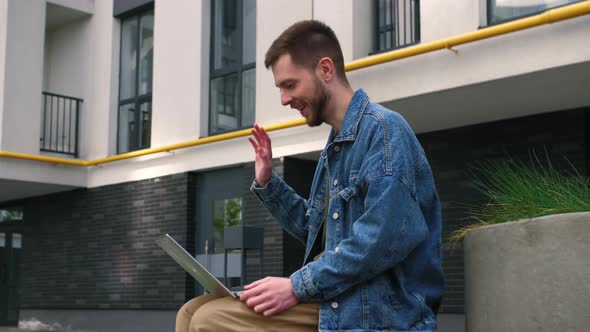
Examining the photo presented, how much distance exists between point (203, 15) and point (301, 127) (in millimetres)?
2849

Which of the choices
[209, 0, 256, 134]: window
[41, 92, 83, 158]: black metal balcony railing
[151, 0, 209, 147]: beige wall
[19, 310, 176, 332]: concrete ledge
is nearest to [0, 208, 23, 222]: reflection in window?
[19, 310, 176, 332]: concrete ledge

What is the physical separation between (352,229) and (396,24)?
7.51 m

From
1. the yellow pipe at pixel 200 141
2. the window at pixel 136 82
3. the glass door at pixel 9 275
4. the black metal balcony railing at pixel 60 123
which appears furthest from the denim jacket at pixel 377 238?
the glass door at pixel 9 275

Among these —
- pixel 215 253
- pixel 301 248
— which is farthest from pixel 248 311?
pixel 215 253

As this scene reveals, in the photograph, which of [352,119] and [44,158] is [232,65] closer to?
[44,158]

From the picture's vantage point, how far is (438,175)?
995 cm

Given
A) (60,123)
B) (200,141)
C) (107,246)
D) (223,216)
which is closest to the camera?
(200,141)

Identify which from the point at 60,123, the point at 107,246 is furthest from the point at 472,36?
the point at 60,123

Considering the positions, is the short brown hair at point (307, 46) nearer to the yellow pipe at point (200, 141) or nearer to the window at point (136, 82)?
the yellow pipe at point (200, 141)

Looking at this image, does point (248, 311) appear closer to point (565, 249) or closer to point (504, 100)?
point (565, 249)

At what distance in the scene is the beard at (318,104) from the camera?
8.73 ft

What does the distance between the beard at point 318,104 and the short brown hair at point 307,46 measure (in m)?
0.07

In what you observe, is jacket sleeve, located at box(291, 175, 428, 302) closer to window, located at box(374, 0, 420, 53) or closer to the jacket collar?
the jacket collar

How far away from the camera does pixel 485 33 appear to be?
24.7 ft
